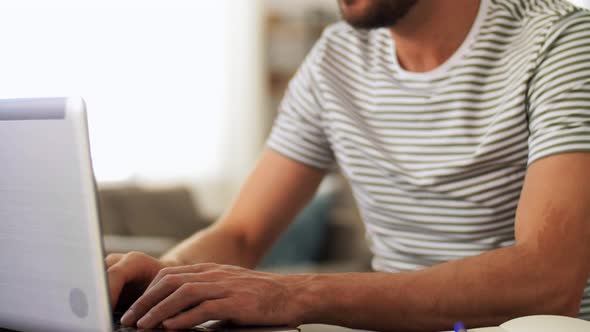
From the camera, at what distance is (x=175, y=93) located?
144 inches

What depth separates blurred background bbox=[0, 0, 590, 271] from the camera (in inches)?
123

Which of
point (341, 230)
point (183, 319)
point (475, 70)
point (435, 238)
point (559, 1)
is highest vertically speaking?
point (559, 1)

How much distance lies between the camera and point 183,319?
73 cm

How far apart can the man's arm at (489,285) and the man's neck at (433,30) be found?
15.4 inches

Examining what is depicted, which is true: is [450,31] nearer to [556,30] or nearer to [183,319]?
[556,30]

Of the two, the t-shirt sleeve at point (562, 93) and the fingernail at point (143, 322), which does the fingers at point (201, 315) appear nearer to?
the fingernail at point (143, 322)

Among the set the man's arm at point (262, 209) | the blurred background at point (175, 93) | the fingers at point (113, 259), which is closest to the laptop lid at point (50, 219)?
the fingers at point (113, 259)

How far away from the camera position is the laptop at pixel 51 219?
587 millimetres

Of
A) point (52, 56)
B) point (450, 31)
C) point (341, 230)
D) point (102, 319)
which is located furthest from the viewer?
point (341, 230)

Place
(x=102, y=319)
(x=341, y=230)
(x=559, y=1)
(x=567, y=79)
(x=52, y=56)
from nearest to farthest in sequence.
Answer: (x=102, y=319)
(x=567, y=79)
(x=559, y=1)
(x=52, y=56)
(x=341, y=230)

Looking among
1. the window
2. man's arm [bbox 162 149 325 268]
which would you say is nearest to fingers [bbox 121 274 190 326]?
man's arm [bbox 162 149 325 268]

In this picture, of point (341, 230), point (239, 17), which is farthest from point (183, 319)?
point (239, 17)

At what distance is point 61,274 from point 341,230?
3107 millimetres

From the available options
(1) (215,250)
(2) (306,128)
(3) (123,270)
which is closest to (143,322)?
(3) (123,270)
